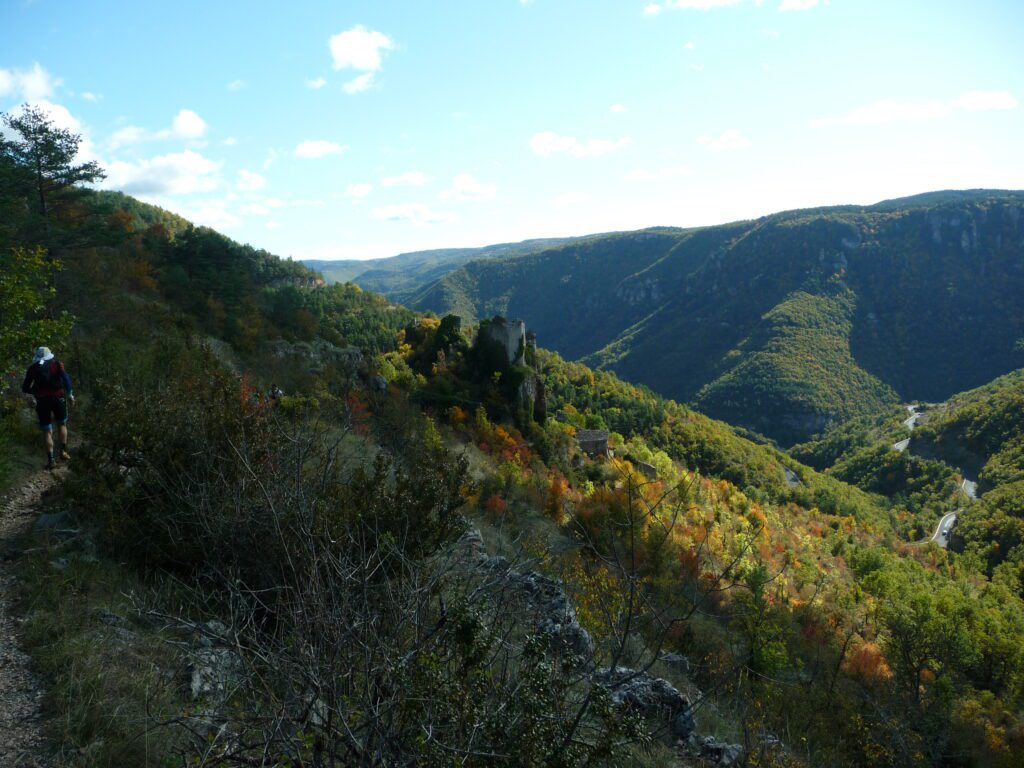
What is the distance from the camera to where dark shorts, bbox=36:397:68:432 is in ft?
24.6

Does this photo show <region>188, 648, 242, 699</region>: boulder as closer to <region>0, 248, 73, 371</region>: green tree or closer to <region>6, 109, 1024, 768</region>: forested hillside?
<region>6, 109, 1024, 768</region>: forested hillside

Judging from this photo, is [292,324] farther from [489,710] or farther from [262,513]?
[489,710]

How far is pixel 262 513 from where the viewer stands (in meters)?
5.09

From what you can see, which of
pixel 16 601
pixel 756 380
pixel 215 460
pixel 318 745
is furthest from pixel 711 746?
pixel 756 380

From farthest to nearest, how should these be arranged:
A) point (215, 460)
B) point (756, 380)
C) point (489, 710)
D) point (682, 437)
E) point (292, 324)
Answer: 1. point (756, 380)
2. point (682, 437)
3. point (292, 324)
4. point (215, 460)
5. point (489, 710)

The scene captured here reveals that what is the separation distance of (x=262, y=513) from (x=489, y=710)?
311 cm

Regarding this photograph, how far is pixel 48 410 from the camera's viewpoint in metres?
7.59

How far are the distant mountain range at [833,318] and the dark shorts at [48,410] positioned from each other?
125829 millimetres

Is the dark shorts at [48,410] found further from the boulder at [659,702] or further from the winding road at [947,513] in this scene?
the winding road at [947,513]

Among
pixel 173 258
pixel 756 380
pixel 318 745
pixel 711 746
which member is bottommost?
pixel 756 380

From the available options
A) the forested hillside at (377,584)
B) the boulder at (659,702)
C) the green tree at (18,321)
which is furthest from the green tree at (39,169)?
the boulder at (659,702)

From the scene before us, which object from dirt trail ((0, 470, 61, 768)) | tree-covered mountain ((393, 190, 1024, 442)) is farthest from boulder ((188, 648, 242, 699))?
tree-covered mountain ((393, 190, 1024, 442))

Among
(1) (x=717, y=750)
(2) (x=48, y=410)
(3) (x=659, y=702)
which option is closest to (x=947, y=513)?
(1) (x=717, y=750)

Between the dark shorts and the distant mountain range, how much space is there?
413ft
